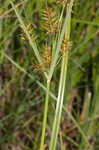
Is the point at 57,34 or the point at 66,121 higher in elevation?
the point at 57,34

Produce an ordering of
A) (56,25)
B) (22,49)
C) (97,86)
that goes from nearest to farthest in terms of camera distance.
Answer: (56,25) < (97,86) < (22,49)

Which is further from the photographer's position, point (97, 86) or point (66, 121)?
point (66, 121)

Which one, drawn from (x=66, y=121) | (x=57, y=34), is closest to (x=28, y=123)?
(x=66, y=121)

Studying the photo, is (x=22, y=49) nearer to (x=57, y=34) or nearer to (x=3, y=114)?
(x=3, y=114)

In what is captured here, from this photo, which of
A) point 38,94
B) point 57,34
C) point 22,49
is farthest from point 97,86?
point 57,34

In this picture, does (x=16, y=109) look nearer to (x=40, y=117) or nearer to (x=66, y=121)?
(x=40, y=117)

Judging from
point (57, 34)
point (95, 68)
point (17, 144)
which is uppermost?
point (57, 34)

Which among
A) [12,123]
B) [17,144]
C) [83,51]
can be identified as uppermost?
[83,51]

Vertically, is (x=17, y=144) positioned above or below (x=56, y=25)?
below

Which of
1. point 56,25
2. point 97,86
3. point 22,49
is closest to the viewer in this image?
point 56,25
